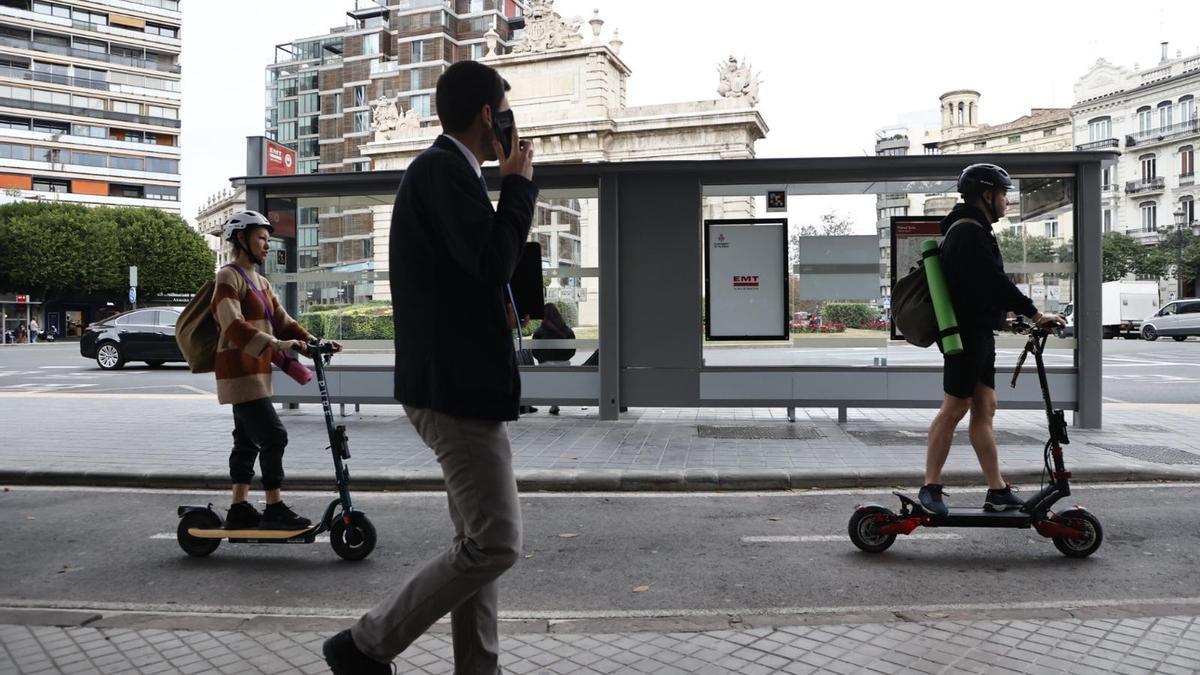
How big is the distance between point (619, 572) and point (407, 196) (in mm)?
2778

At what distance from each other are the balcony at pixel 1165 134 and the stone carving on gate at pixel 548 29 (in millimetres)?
44863

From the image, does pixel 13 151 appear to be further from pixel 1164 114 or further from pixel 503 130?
pixel 1164 114

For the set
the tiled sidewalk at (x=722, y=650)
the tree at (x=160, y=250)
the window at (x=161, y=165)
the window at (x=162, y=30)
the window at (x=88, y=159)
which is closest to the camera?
the tiled sidewalk at (x=722, y=650)

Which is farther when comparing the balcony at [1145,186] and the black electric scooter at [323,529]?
the balcony at [1145,186]

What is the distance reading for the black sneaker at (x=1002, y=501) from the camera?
4.84 meters

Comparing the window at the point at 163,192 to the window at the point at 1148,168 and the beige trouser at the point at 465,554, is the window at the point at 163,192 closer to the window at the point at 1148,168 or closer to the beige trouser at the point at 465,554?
the window at the point at 1148,168

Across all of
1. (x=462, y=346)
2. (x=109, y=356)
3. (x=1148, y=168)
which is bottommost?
(x=109, y=356)

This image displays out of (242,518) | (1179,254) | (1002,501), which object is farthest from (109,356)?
(1179,254)

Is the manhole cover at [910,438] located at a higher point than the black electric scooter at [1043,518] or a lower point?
lower

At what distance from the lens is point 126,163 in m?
81.5

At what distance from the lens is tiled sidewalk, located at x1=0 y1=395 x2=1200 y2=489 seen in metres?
7.15

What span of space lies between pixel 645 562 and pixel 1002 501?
1.95m

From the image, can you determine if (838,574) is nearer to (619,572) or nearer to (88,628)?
(619,572)

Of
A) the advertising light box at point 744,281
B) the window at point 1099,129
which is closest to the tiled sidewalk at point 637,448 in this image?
the advertising light box at point 744,281
